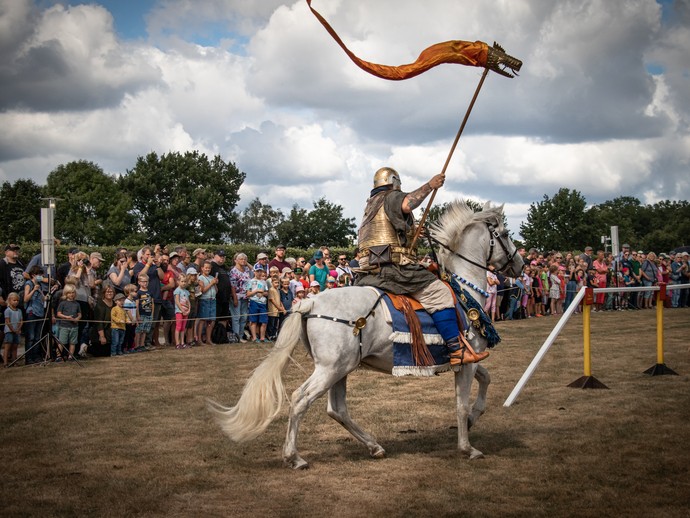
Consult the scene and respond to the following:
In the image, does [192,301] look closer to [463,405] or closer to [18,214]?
[463,405]

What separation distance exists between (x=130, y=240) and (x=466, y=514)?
61767mm

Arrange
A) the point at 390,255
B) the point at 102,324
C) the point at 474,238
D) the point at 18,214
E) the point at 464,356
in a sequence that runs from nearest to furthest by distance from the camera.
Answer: the point at 464,356, the point at 390,255, the point at 474,238, the point at 102,324, the point at 18,214

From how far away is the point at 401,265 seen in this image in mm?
7504

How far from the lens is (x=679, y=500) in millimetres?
5691

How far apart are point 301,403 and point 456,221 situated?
280 cm

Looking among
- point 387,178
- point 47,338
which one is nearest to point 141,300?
point 47,338

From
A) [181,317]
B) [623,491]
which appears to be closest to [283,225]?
[181,317]

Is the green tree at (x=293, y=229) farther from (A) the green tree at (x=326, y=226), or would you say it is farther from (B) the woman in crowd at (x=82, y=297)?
(B) the woman in crowd at (x=82, y=297)

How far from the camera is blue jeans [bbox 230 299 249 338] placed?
57.8ft

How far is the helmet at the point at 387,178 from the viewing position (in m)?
7.63

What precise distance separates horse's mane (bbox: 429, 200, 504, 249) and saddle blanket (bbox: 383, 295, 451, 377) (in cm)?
111

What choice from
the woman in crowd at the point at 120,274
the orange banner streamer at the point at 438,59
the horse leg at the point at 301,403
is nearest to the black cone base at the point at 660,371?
the orange banner streamer at the point at 438,59

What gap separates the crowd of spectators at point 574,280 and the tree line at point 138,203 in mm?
40314

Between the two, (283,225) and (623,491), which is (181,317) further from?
(283,225)
